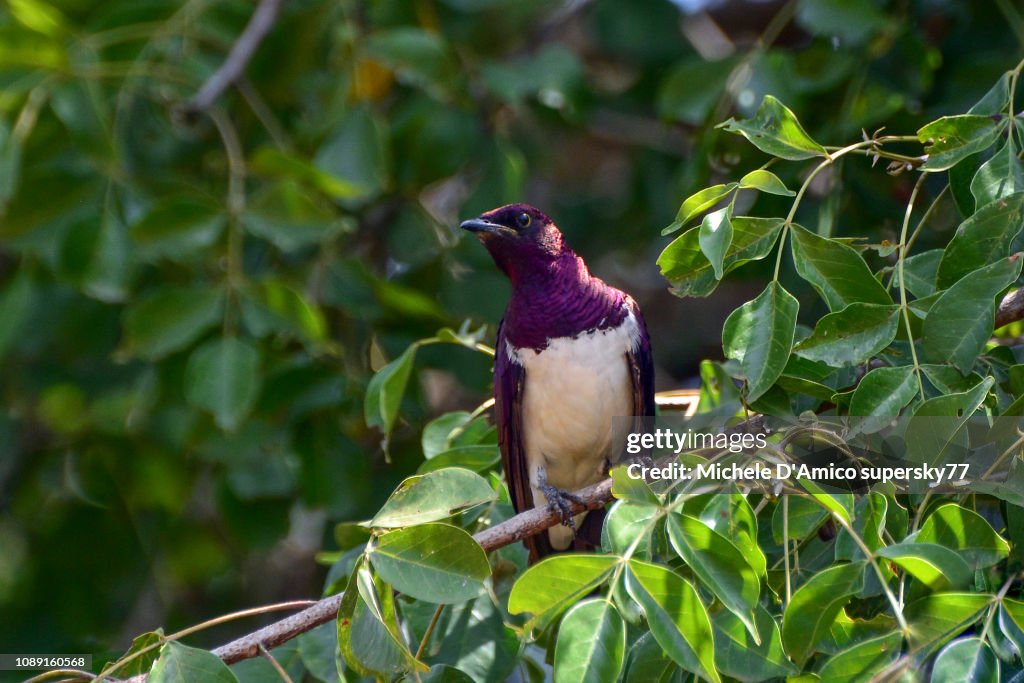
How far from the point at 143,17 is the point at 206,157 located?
712 mm

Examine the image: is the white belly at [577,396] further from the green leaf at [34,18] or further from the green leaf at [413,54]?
the green leaf at [34,18]

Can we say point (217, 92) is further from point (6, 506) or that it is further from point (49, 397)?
point (6, 506)

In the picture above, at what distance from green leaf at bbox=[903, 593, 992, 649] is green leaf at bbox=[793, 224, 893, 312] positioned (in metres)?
0.66

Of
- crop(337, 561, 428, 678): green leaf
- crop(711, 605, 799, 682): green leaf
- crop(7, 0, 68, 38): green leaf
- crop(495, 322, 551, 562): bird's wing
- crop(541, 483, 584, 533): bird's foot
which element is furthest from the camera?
crop(7, 0, 68, 38): green leaf

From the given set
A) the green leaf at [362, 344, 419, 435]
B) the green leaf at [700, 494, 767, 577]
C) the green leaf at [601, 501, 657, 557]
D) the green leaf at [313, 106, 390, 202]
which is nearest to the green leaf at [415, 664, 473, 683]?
the green leaf at [601, 501, 657, 557]

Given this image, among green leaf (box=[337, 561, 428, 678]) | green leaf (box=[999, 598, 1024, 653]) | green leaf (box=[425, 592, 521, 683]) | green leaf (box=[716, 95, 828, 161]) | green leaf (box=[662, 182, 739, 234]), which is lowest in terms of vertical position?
green leaf (box=[425, 592, 521, 683])

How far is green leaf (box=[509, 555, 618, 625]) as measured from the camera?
1.97m

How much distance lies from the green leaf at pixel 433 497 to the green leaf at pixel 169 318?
1705mm

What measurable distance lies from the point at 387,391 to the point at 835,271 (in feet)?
4.00

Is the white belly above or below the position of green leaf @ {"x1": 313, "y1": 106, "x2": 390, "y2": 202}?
below

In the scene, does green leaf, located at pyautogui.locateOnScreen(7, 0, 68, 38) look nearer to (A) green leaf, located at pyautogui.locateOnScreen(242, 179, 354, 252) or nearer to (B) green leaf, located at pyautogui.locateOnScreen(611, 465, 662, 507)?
(A) green leaf, located at pyautogui.locateOnScreen(242, 179, 354, 252)

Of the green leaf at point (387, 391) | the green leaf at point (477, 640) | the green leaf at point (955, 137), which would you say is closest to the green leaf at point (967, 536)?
the green leaf at point (955, 137)

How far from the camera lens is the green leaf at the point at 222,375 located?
358 cm

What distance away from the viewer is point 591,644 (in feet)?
6.29
